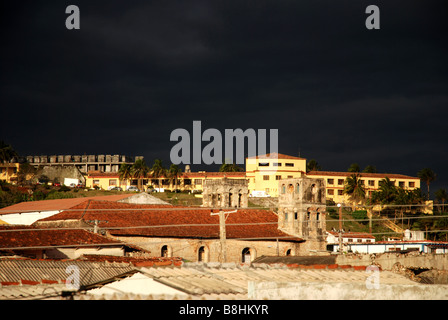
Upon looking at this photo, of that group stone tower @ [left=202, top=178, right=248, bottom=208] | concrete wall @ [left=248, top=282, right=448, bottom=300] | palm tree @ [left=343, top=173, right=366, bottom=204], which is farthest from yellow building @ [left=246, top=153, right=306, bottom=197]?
concrete wall @ [left=248, top=282, right=448, bottom=300]

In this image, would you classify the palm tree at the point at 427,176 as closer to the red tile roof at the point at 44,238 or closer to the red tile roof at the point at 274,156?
the red tile roof at the point at 274,156

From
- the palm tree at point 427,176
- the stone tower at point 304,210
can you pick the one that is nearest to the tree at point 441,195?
the palm tree at point 427,176

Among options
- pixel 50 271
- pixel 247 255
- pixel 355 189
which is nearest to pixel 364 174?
pixel 355 189

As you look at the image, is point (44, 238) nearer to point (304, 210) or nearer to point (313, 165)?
point (304, 210)

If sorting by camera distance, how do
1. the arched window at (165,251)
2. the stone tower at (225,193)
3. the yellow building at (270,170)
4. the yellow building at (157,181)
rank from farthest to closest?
the yellow building at (157,181) < the yellow building at (270,170) < the stone tower at (225,193) < the arched window at (165,251)

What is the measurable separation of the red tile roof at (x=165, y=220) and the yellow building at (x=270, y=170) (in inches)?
1951

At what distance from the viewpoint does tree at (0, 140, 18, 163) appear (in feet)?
413

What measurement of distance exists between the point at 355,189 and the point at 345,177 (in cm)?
618

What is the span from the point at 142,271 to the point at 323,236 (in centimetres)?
4354

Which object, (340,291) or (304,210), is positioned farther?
(304,210)

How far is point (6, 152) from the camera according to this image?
127m

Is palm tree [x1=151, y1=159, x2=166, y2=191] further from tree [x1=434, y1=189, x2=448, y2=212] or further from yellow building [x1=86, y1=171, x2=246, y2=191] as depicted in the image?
tree [x1=434, y1=189, x2=448, y2=212]

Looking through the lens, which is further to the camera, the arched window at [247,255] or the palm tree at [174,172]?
the palm tree at [174,172]

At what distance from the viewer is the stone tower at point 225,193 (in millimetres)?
65938
